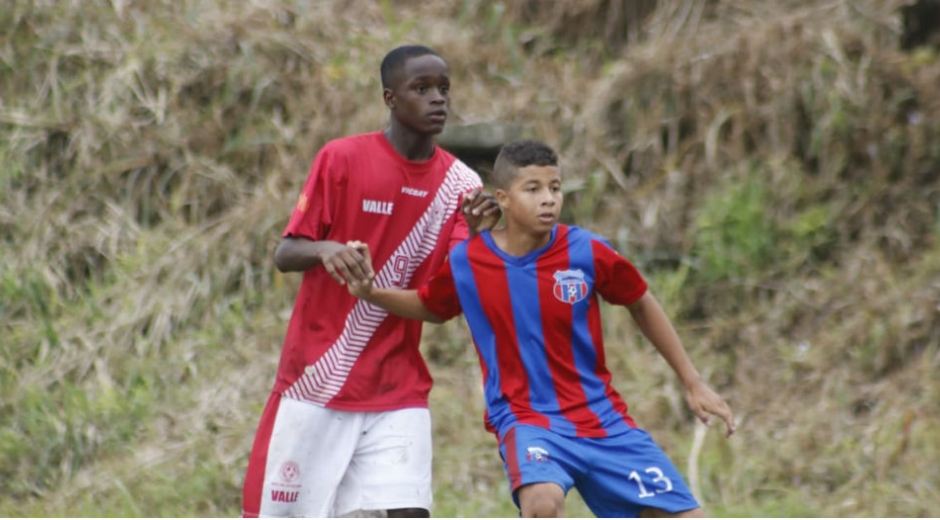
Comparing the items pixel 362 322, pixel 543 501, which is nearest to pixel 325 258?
pixel 362 322

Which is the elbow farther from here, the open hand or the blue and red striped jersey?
the blue and red striped jersey

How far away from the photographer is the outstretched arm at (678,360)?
4.41 metres

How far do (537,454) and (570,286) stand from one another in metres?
0.51

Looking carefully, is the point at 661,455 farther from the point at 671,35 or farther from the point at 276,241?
the point at 671,35

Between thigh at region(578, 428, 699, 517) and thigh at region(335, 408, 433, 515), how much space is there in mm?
591

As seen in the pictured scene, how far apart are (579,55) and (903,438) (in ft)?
12.3

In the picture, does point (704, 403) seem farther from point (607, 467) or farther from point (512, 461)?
point (512, 461)

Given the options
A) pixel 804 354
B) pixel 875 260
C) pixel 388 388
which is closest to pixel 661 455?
pixel 388 388

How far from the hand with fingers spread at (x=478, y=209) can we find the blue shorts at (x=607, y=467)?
2.05ft

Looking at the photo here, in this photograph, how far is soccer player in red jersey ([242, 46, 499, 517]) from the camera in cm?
467

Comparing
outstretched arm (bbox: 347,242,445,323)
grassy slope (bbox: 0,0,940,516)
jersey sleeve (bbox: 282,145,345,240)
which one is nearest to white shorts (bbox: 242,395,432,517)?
outstretched arm (bbox: 347,242,445,323)

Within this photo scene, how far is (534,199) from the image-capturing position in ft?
14.4

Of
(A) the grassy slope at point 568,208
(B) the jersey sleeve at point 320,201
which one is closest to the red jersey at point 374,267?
(B) the jersey sleeve at point 320,201

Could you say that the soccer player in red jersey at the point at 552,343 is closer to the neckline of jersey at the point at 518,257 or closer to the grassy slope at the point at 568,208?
the neckline of jersey at the point at 518,257
